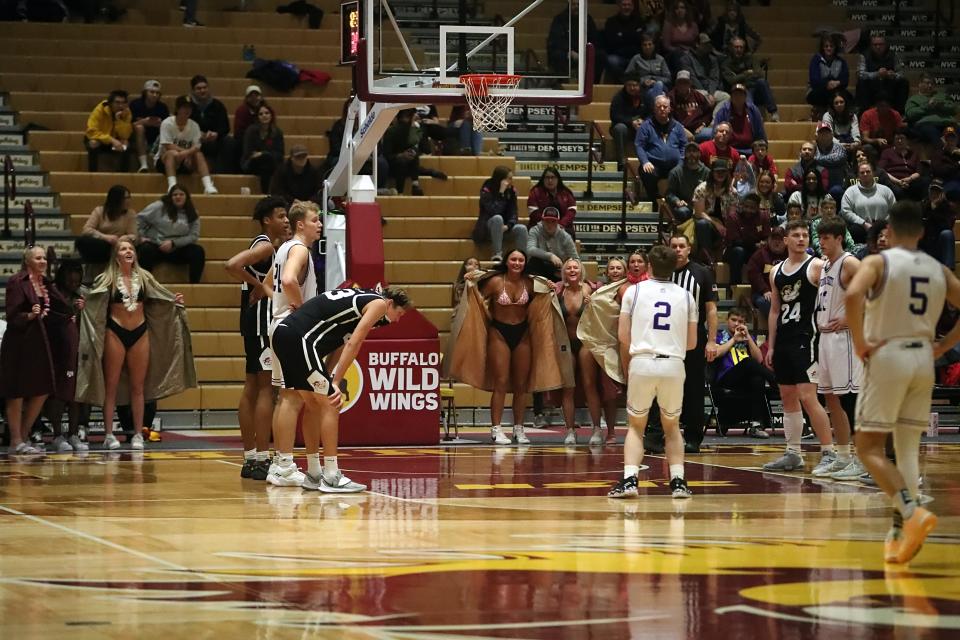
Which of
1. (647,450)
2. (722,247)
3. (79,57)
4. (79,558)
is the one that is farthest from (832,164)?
(79,558)

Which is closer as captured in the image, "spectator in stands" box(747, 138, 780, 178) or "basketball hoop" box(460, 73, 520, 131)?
"basketball hoop" box(460, 73, 520, 131)

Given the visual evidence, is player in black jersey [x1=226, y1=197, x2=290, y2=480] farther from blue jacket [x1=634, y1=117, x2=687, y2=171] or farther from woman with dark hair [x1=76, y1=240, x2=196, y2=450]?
blue jacket [x1=634, y1=117, x2=687, y2=171]

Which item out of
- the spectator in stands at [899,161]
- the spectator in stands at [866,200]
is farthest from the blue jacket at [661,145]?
the spectator in stands at [899,161]

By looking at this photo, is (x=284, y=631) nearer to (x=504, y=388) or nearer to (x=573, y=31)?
(x=504, y=388)

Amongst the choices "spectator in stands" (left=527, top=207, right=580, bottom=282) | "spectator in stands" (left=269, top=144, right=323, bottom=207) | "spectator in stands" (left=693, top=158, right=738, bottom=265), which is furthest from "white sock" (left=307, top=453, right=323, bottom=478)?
"spectator in stands" (left=693, top=158, right=738, bottom=265)

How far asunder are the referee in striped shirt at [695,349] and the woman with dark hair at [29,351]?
18.4 feet

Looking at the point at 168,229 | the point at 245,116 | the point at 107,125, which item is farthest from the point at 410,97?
the point at 107,125

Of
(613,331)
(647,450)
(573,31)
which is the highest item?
(573,31)

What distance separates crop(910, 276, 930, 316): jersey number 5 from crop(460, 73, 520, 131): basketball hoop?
7.29 m

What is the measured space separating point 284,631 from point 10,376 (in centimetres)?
918

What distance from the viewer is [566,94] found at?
590 inches

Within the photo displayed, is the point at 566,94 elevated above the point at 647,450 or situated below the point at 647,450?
above

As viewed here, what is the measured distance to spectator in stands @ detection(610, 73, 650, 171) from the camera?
Answer: 21.5 metres

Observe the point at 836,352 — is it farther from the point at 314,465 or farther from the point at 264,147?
the point at 264,147
